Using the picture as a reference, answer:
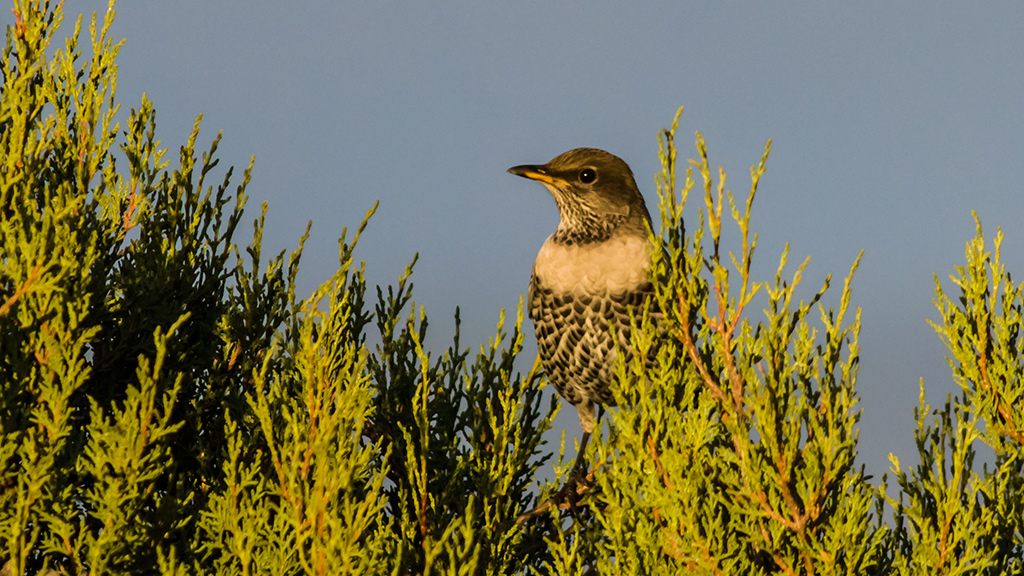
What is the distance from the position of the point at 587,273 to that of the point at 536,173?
3.33 ft

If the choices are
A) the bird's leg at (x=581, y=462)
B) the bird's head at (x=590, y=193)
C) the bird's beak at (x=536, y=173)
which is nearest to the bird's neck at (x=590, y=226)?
the bird's head at (x=590, y=193)

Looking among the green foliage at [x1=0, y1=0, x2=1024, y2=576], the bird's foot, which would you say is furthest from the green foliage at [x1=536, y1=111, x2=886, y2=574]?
the bird's foot

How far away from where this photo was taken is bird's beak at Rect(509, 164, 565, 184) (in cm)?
674

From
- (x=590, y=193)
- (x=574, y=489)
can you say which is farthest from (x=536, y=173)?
(x=574, y=489)

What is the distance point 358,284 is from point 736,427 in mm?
2501

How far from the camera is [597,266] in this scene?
20.2ft

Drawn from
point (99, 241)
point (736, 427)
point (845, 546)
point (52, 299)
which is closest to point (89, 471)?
point (52, 299)

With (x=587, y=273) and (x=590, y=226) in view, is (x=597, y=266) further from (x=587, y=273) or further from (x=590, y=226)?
(x=590, y=226)

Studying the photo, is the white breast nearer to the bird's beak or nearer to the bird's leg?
the bird's beak

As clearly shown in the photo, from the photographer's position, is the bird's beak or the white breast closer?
the white breast

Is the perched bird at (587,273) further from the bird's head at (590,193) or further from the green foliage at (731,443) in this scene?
the green foliage at (731,443)

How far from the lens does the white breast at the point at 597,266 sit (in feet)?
19.8

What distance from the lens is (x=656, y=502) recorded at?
170 inches

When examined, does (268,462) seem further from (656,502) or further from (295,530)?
(656,502)
